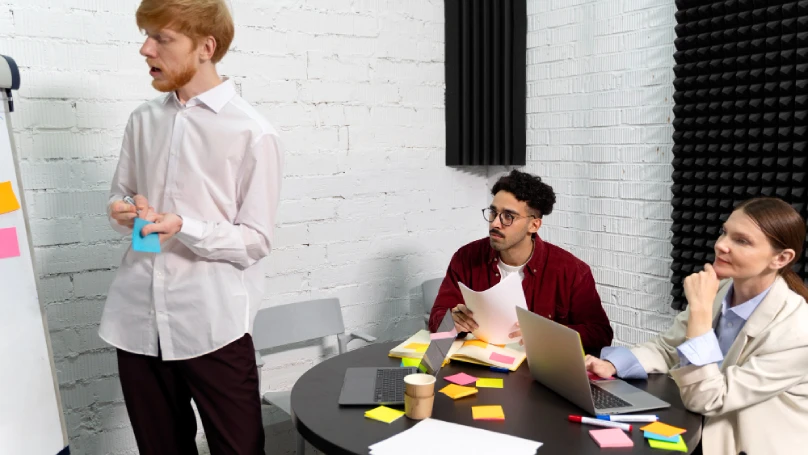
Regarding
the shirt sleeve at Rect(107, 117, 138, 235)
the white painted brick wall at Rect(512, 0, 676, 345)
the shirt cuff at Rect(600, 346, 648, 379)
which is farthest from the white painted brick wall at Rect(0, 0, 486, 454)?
the shirt cuff at Rect(600, 346, 648, 379)

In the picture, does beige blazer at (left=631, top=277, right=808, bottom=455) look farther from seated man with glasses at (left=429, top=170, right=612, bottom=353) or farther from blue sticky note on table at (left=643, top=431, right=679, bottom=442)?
seated man with glasses at (left=429, top=170, right=612, bottom=353)

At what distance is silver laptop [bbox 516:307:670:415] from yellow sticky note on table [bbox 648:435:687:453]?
0.51 ft

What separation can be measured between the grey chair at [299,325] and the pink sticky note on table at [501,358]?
40.1 inches

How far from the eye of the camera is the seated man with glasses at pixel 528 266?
2.45m

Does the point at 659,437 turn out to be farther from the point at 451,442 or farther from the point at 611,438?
the point at 451,442

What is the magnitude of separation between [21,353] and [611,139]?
2.45 m

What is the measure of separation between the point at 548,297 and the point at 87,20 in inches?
74.9

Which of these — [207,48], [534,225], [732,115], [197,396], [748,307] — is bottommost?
[197,396]

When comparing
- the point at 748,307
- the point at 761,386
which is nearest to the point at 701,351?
the point at 761,386

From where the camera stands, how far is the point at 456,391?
180 cm

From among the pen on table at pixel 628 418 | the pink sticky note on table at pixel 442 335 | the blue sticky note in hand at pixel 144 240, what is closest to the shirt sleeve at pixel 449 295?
the pink sticky note on table at pixel 442 335

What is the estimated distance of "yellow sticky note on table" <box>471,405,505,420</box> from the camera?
5.39 ft

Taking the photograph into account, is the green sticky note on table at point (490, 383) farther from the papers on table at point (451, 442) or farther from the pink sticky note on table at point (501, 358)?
the papers on table at point (451, 442)

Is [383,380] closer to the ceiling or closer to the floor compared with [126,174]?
closer to the floor
